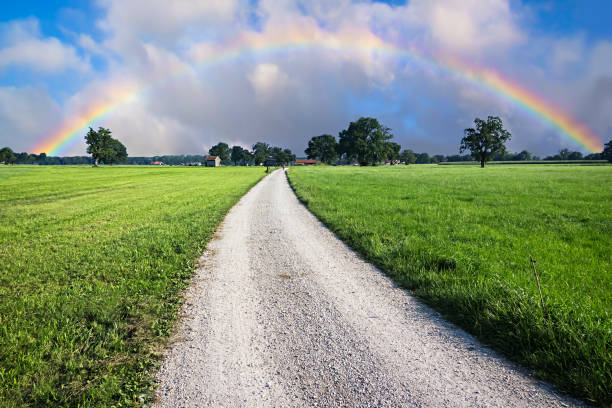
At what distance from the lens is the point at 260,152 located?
608 ft

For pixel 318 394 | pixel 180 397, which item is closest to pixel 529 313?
pixel 318 394

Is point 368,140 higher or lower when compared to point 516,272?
higher

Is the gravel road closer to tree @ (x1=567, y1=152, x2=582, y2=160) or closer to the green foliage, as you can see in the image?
the green foliage

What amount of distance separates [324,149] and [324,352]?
158370 mm

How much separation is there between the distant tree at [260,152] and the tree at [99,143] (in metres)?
80.8

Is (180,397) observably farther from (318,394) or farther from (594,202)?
(594,202)

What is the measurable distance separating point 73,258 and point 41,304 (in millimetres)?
2742

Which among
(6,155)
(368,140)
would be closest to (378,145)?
(368,140)

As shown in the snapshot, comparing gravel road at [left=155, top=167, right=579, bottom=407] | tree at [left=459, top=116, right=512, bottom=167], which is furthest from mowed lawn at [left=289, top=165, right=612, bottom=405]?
tree at [left=459, top=116, right=512, bottom=167]

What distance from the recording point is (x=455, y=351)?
355cm

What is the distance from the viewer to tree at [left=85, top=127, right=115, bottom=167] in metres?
115

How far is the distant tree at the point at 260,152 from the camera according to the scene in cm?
18262

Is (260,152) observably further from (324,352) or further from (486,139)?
(324,352)

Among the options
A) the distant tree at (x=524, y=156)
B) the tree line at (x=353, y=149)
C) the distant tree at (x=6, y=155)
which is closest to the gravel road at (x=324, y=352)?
the tree line at (x=353, y=149)
